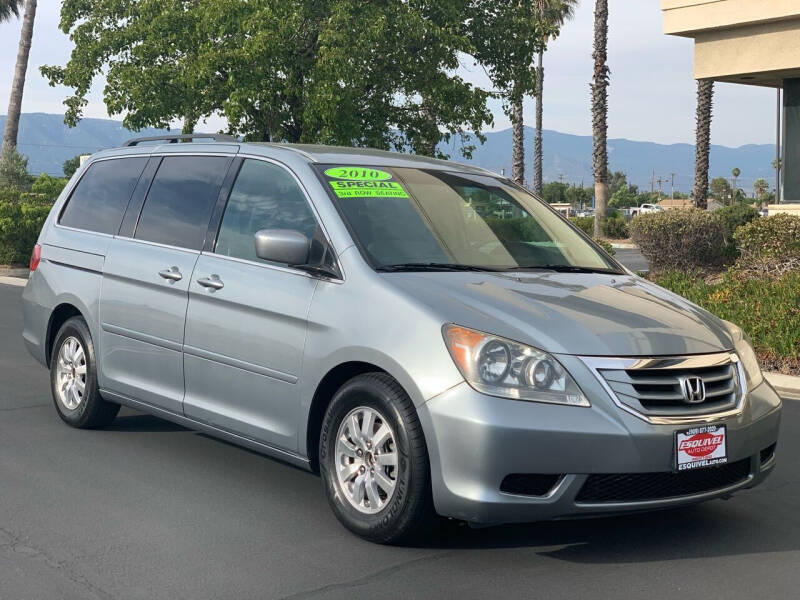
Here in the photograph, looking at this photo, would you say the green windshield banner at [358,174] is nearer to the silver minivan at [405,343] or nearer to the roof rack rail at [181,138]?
the silver minivan at [405,343]

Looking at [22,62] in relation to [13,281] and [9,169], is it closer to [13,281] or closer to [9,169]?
[9,169]

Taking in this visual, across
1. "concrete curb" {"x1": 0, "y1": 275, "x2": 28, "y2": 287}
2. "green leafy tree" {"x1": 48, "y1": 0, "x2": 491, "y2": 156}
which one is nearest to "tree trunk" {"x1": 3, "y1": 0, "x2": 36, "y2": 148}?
"green leafy tree" {"x1": 48, "y1": 0, "x2": 491, "y2": 156}

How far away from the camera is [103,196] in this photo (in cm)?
763

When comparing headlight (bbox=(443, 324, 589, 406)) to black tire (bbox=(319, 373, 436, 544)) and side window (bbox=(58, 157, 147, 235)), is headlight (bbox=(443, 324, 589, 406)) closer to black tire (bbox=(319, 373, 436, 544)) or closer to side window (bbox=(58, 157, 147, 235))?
black tire (bbox=(319, 373, 436, 544))

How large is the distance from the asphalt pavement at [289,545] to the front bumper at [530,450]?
0.31 m

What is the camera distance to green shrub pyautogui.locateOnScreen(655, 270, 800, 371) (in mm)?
11430

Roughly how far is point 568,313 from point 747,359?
102 centimetres

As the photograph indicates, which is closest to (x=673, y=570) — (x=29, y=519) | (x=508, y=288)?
(x=508, y=288)

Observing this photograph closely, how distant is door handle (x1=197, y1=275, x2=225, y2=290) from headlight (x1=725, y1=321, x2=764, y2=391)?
104 inches

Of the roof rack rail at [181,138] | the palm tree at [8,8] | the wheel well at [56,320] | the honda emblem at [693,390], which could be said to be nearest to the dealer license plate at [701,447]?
the honda emblem at [693,390]

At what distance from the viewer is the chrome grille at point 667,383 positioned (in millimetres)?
4762

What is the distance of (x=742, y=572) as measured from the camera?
4910 millimetres

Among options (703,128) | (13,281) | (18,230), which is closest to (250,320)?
(13,281)

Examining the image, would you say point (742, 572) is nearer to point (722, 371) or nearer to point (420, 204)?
point (722, 371)
